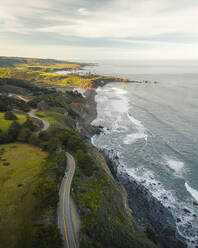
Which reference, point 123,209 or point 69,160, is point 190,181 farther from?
point 69,160

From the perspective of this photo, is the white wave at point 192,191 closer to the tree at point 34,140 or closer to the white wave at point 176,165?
the white wave at point 176,165

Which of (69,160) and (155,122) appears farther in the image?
(155,122)

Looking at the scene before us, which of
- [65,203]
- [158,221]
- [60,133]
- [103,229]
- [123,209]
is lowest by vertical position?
[158,221]

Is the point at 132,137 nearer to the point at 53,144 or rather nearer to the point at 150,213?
the point at 150,213

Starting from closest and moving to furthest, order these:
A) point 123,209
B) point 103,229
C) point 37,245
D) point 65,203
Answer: point 37,245
point 103,229
point 65,203
point 123,209

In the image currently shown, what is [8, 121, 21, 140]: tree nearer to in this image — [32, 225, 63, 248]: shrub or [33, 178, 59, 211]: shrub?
[33, 178, 59, 211]: shrub

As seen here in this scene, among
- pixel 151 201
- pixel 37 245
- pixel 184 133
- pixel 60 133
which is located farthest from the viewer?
pixel 184 133

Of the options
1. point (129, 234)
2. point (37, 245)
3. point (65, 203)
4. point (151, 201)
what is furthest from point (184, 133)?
point (37, 245)

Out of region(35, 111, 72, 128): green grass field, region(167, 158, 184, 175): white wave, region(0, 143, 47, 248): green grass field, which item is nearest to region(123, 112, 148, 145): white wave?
region(167, 158, 184, 175): white wave
